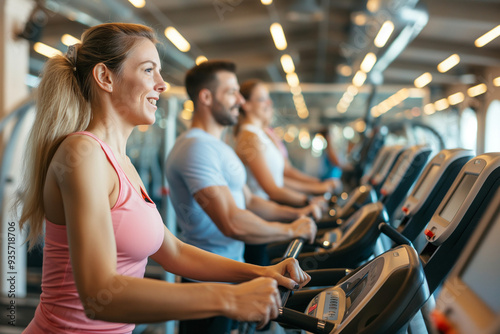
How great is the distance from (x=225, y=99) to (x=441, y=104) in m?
9.47

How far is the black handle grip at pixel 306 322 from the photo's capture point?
1.05m

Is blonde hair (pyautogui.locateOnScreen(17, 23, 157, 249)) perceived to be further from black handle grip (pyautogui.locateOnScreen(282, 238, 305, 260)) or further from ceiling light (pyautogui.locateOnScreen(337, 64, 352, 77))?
ceiling light (pyautogui.locateOnScreen(337, 64, 352, 77))

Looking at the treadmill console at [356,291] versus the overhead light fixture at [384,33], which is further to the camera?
the overhead light fixture at [384,33]

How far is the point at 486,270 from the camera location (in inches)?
29.8

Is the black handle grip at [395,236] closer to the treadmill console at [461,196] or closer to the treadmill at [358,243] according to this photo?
the treadmill console at [461,196]

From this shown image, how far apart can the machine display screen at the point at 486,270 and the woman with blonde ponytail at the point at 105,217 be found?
400mm

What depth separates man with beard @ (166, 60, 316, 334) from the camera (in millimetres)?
1954

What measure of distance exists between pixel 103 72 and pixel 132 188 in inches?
13.4

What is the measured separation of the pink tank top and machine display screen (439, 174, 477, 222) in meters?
0.84

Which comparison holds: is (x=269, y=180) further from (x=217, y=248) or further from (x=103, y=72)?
(x=103, y=72)

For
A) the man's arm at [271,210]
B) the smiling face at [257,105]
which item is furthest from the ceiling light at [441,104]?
the man's arm at [271,210]

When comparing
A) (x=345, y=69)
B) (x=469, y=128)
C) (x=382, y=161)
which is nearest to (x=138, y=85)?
(x=382, y=161)

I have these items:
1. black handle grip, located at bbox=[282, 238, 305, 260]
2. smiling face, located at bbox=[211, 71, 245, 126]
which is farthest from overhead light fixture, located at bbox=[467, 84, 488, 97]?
black handle grip, located at bbox=[282, 238, 305, 260]

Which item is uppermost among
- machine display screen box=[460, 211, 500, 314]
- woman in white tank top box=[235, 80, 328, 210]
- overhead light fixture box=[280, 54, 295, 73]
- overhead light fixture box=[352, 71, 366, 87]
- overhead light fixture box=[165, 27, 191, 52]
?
overhead light fixture box=[352, 71, 366, 87]
